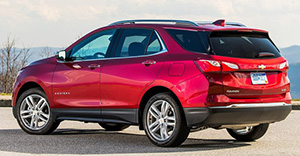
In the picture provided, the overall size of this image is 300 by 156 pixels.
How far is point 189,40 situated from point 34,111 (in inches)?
130

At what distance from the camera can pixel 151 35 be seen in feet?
26.7

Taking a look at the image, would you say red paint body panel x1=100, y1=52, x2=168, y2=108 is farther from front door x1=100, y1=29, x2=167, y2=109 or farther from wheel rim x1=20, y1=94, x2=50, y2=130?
wheel rim x1=20, y1=94, x2=50, y2=130

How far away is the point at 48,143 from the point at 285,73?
11.8 ft

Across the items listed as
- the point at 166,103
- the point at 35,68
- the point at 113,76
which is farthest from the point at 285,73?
the point at 35,68

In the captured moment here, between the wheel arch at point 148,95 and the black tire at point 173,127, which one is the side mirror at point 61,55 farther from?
the black tire at point 173,127

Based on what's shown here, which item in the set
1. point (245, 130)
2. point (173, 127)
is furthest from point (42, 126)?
point (245, 130)

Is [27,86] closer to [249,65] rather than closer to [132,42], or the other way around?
[132,42]

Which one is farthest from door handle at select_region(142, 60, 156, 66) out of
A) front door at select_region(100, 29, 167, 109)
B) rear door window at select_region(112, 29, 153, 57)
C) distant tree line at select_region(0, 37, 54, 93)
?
distant tree line at select_region(0, 37, 54, 93)

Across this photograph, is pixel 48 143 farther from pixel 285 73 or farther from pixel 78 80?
pixel 285 73

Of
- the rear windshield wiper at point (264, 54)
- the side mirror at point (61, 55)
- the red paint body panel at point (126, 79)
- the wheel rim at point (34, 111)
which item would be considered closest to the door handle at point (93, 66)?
the red paint body panel at point (126, 79)

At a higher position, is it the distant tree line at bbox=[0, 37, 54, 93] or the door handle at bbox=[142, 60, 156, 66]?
the door handle at bbox=[142, 60, 156, 66]

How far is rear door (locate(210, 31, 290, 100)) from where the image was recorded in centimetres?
728

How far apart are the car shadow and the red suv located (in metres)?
0.30

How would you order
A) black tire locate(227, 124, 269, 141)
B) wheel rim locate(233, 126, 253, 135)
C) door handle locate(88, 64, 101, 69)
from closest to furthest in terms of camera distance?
1. door handle locate(88, 64, 101, 69)
2. black tire locate(227, 124, 269, 141)
3. wheel rim locate(233, 126, 253, 135)
